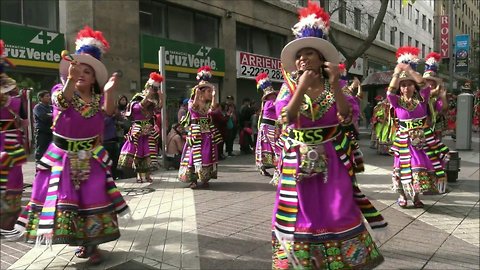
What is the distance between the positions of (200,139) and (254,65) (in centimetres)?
1387

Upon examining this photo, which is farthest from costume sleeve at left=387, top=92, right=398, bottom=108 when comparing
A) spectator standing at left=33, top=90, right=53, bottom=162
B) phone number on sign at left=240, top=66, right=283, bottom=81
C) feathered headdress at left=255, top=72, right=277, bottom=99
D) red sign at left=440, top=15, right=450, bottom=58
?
red sign at left=440, top=15, right=450, bottom=58

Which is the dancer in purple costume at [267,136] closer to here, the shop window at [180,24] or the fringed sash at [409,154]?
the fringed sash at [409,154]

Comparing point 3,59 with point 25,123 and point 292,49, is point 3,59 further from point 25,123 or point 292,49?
point 292,49

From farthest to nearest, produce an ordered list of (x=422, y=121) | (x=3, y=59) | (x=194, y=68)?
(x=194, y=68) < (x=422, y=121) < (x=3, y=59)

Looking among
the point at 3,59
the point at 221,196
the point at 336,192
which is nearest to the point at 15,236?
the point at 3,59

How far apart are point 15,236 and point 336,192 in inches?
120

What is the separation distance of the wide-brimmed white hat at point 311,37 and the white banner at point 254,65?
16358 millimetres

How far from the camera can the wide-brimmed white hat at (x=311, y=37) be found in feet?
10.2

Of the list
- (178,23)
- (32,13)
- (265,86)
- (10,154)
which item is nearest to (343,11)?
(178,23)

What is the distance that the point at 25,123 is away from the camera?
4.96 m

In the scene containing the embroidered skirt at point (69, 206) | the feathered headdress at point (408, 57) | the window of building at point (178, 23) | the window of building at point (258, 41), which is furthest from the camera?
the window of building at point (258, 41)

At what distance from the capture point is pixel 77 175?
4.01m

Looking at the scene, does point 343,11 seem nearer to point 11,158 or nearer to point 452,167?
point 452,167

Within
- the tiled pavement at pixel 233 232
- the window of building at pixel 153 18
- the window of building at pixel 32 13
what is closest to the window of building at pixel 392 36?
the window of building at pixel 153 18
